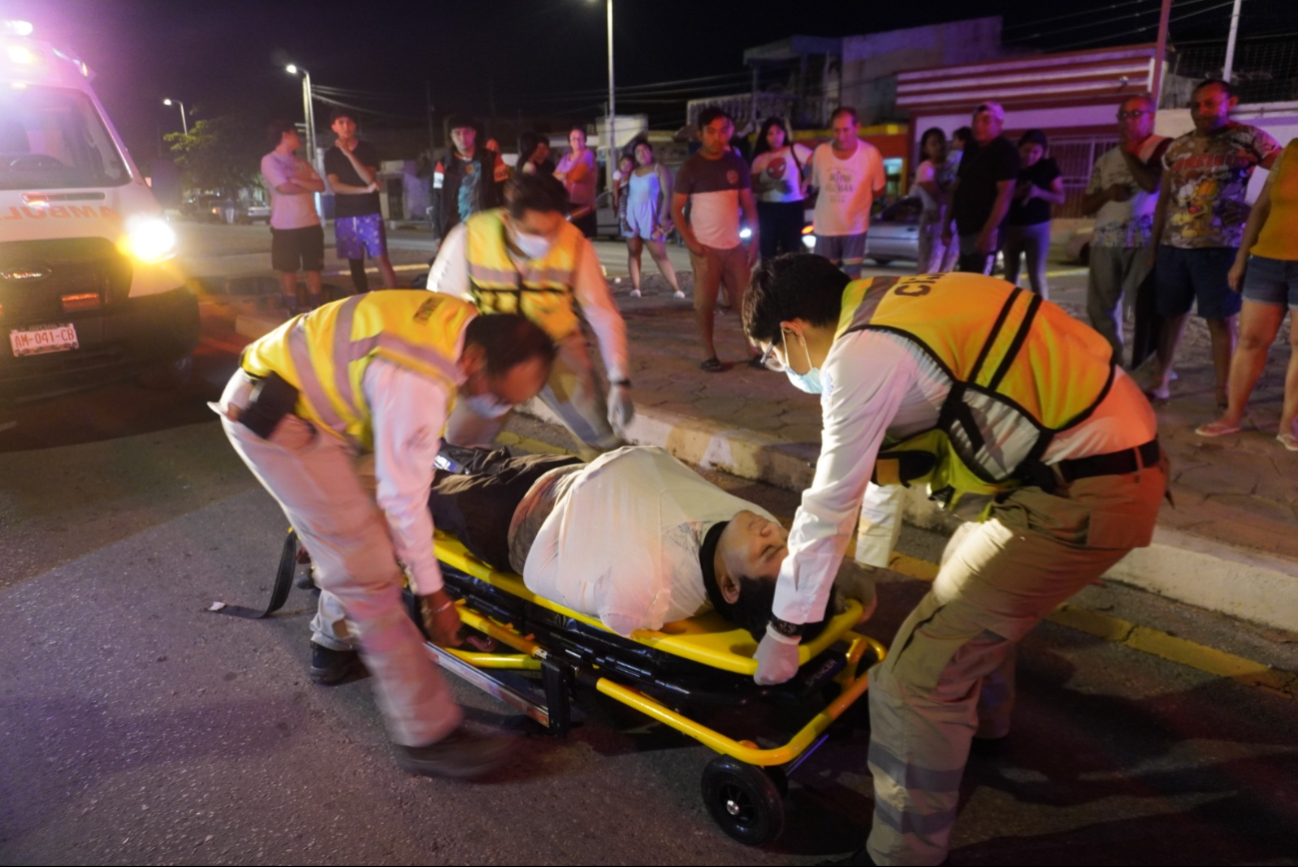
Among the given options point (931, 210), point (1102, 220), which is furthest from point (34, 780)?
point (931, 210)

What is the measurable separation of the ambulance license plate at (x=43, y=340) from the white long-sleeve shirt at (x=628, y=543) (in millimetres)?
4658

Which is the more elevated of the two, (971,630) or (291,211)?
(291,211)

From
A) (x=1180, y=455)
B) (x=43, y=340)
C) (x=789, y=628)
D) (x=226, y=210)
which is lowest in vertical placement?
(x=1180, y=455)

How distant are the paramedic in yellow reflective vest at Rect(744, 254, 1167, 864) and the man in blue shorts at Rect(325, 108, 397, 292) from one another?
7460 millimetres

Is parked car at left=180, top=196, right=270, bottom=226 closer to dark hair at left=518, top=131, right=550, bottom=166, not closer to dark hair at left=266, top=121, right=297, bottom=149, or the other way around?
dark hair at left=266, top=121, right=297, bottom=149

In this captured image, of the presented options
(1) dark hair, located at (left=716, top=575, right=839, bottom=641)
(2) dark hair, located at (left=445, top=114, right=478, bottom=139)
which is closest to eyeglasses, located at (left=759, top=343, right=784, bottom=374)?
(1) dark hair, located at (left=716, top=575, right=839, bottom=641)

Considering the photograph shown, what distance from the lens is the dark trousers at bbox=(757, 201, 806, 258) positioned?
27.3ft

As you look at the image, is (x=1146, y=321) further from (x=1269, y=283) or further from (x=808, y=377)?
(x=808, y=377)

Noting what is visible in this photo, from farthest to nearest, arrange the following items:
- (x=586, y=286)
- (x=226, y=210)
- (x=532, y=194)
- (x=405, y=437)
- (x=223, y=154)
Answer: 1. (x=223, y=154)
2. (x=226, y=210)
3. (x=586, y=286)
4. (x=532, y=194)
5. (x=405, y=437)

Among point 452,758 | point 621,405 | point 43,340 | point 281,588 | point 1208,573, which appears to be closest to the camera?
point 452,758

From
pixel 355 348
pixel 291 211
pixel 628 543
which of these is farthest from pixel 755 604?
pixel 291 211

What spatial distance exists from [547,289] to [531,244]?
22 centimetres

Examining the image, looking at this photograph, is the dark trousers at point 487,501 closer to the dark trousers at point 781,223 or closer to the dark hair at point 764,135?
the dark trousers at point 781,223

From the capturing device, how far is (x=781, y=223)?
27.5 feet
